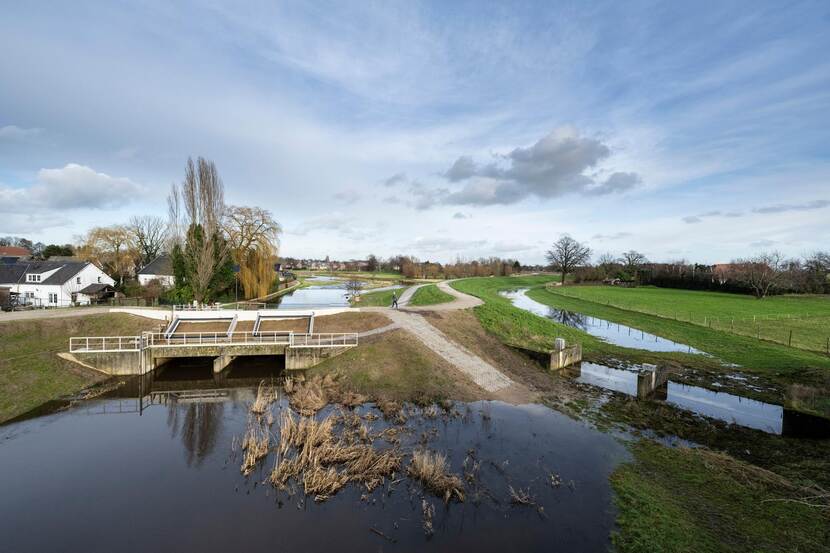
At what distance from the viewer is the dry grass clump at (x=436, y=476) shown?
34.6ft

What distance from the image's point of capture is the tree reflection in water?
→ 13208mm

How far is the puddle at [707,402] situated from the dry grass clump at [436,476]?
467 inches

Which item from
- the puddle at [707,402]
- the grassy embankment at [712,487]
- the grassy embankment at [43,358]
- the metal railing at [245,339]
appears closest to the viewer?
the grassy embankment at [712,487]

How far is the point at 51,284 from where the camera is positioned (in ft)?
143

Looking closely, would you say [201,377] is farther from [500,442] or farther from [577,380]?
[577,380]

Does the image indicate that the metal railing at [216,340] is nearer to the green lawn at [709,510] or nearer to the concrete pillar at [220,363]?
the concrete pillar at [220,363]

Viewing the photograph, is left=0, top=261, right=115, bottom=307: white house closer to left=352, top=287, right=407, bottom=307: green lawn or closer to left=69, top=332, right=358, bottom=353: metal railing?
left=69, top=332, right=358, bottom=353: metal railing

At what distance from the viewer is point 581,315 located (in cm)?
4622

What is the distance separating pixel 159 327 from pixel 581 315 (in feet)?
140

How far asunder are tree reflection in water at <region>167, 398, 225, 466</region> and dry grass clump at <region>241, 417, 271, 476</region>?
1.34 m

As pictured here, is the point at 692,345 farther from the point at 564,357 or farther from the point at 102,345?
the point at 102,345

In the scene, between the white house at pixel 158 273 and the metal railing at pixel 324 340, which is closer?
the metal railing at pixel 324 340

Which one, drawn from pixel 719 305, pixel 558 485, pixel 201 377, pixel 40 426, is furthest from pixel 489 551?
pixel 719 305

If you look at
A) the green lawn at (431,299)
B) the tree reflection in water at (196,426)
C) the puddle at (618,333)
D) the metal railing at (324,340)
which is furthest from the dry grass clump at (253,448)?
the puddle at (618,333)
